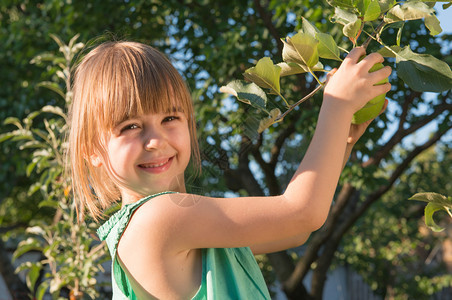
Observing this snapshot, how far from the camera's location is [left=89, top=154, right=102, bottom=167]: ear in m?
1.16

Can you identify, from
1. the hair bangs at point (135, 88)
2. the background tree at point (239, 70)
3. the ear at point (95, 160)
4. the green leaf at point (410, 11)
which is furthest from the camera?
the background tree at point (239, 70)

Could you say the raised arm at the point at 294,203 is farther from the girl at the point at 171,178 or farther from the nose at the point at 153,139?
the nose at the point at 153,139

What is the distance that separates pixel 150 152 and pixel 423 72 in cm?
49

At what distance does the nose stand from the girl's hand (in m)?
0.31

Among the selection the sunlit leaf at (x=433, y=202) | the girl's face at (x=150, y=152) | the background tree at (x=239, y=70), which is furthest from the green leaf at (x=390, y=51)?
the background tree at (x=239, y=70)

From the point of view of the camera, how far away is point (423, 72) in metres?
0.89

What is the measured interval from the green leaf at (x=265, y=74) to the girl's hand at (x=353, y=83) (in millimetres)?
90

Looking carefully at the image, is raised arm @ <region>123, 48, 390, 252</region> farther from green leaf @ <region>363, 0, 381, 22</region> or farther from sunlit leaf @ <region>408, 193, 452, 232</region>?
sunlit leaf @ <region>408, 193, 452, 232</region>

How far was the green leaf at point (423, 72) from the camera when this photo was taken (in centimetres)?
88

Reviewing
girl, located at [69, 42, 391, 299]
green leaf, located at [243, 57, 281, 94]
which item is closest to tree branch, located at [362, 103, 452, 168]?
girl, located at [69, 42, 391, 299]

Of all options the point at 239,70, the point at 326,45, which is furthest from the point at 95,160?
the point at 239,70

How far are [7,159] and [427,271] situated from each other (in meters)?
7.24

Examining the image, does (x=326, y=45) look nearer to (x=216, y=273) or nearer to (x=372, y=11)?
(x=372, y=11)

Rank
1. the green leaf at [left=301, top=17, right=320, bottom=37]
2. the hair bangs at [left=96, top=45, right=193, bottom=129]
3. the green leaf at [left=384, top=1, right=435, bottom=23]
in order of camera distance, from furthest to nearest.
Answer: the hair bangs at [left=96, top=45, right=193, bottom=129] < the green leaf at [left=301, top=17, right=320, bottom=37] < the green leaf at [left=384, top=1, right=435, bottom=23]
